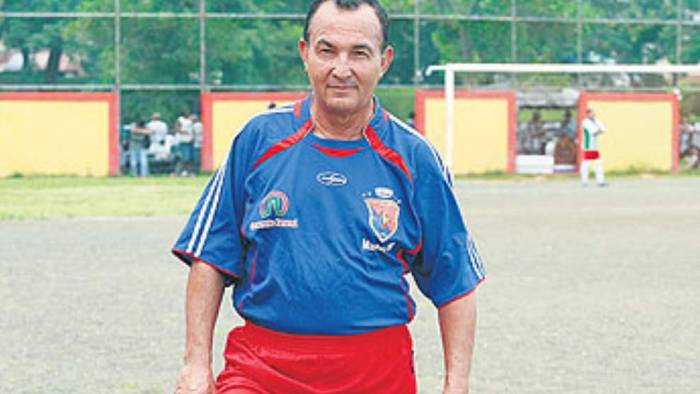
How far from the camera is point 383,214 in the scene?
4.38m

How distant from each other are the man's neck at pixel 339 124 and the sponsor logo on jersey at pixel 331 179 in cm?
14

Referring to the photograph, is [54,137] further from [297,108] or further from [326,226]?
[326,226]

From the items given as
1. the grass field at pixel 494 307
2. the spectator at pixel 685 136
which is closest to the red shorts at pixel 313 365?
the grass field at pixel 494 307

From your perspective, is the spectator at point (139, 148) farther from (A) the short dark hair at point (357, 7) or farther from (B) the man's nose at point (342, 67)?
(B) the man's nose at point (342, 67)

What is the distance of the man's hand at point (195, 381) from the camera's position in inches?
174

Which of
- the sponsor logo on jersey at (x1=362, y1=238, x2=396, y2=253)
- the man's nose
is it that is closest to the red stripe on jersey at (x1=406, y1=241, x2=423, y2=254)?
the sponsor logo on jersey at (x1=362, y1=238, x2=396, y2=253)

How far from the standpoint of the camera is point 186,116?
42.8 metres

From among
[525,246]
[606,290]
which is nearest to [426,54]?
[525,246]

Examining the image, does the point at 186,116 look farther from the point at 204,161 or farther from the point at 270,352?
the point at 270,352

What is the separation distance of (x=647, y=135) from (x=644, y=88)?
1.41 m

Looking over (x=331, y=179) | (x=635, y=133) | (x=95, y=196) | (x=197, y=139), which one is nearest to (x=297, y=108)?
(x=331, y=179)

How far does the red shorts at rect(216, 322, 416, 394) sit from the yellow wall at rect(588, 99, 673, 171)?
41.0 meters

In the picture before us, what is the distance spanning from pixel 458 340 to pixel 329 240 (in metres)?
0.53

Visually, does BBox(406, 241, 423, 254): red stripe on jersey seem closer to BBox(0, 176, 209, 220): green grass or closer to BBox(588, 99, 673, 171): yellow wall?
BBox(0, 176, 209, 220): green grass
